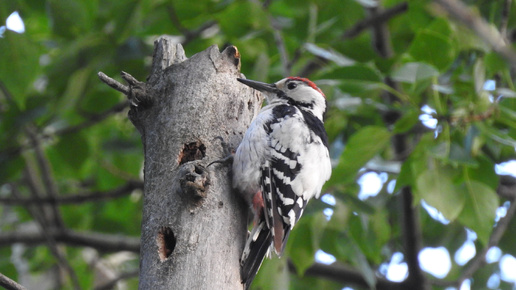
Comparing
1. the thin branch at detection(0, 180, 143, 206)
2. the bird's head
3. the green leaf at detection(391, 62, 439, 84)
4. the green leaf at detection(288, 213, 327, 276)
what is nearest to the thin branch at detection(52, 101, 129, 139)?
the thin branch at detection(0, 180, 143, 206)

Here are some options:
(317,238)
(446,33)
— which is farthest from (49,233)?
(446,33)

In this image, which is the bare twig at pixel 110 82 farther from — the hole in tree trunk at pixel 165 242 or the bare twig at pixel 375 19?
the bare twig at pixel 375 19

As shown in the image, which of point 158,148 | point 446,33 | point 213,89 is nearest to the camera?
point 158,148

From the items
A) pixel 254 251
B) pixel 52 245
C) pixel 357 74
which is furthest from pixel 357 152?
pixel 52 245

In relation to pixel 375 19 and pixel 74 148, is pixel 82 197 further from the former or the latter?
pixel 375 19

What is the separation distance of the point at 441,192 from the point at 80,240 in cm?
305

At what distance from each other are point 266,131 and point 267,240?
2.05 feet

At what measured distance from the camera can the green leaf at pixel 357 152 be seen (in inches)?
118

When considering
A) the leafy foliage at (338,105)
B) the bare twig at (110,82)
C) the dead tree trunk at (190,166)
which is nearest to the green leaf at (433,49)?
the leafy foliage at (338,105)

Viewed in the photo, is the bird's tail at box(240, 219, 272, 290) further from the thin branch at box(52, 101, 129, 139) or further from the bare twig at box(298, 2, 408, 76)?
the bare twig at box(298, 2, 408, 76)

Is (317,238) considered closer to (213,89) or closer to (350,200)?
(350,200)

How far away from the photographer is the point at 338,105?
372 centimetres

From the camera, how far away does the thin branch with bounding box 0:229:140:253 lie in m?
4.70

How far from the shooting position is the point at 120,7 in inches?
139
